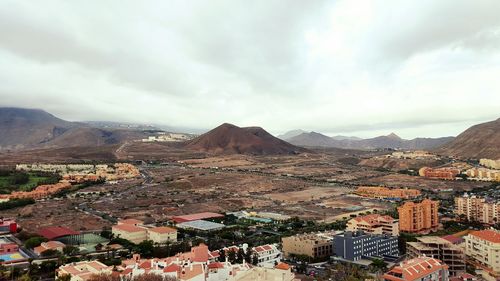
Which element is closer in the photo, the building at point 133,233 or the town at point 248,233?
the town at point 248,233

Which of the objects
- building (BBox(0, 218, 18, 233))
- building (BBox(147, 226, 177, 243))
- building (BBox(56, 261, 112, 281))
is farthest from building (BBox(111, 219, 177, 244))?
building (BBox(0, 218, 18, 233))

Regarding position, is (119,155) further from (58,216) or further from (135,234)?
(135,234)

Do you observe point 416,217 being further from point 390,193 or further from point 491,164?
point 491,164

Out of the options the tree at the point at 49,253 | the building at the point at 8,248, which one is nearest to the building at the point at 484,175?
the tree at the point at 49,253

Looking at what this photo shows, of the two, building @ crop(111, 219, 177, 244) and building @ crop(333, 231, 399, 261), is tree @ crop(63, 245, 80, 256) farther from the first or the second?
building @ crop(333, 231, 399, 261)

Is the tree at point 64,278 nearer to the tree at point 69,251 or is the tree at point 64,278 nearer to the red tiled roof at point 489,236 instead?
the tree at point 69,251

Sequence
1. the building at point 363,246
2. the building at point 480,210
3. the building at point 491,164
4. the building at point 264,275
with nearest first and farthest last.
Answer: the building at point 264,275 < the building at point 363,246 < the building at point 480,210 < the building at point 491,164

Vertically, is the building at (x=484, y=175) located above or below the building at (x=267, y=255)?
above

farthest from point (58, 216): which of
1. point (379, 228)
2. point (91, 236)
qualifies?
point (379, 228)
